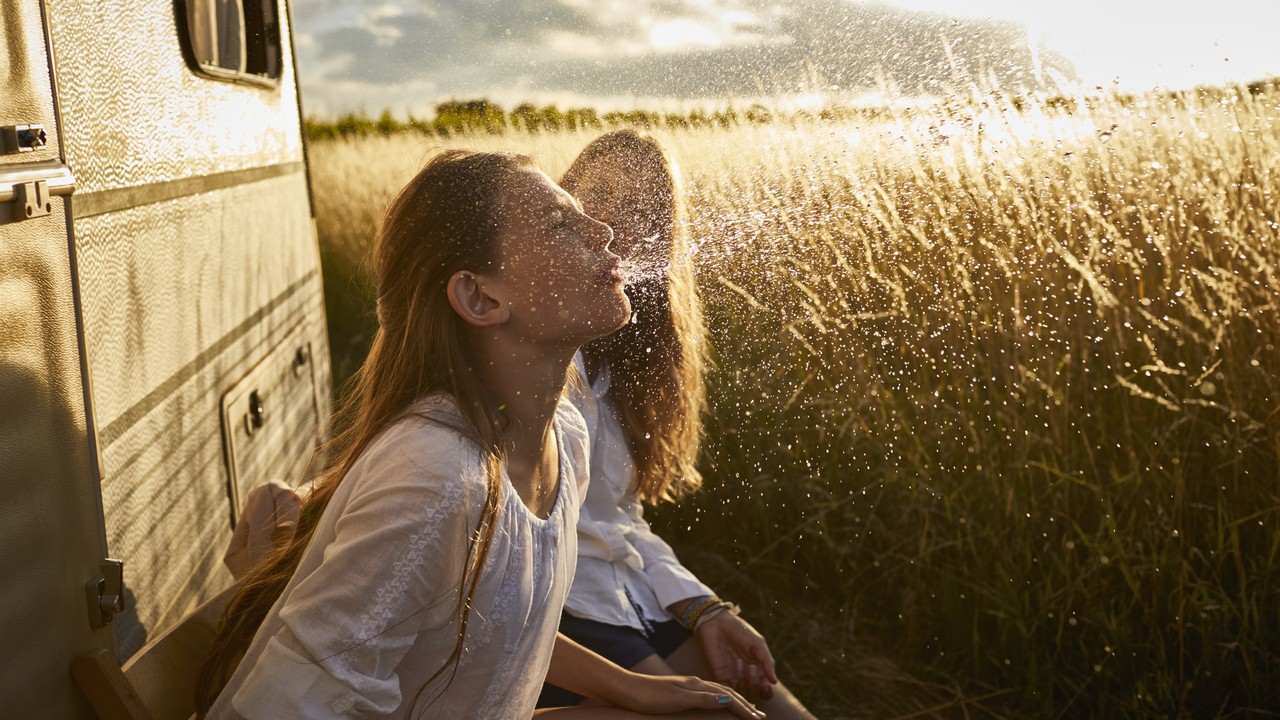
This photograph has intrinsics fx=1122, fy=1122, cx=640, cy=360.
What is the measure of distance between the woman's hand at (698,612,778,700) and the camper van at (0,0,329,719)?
1028mm

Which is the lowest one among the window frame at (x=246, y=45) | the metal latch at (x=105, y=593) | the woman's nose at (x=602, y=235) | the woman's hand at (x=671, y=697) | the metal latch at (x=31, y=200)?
the woman's hand at (x=671, y=697)

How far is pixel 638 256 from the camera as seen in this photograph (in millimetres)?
2410

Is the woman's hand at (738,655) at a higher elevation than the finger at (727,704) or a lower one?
lower

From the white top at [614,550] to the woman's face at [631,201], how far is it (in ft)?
1.03

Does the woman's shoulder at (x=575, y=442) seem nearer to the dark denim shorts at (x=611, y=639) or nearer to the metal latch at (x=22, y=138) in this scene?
the dark denim shorts at (x=611, y=639)

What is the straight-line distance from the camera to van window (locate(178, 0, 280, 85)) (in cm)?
279

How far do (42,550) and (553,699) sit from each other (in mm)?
925

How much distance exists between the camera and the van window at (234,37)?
2.79 metres

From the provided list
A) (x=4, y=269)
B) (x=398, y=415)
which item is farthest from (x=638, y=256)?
(x=4, y=269)

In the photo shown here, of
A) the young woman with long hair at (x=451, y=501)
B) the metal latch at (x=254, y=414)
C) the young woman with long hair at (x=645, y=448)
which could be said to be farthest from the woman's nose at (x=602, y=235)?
the metal latch at (x=254, y=414)

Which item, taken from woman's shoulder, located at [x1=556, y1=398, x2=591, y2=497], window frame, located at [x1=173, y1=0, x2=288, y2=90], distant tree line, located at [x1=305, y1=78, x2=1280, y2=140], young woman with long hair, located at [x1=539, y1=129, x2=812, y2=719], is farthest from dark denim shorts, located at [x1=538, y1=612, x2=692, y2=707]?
window frame, located at [x1=173, y1=0, x2=288, y2=90]

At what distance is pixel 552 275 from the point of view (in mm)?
1716

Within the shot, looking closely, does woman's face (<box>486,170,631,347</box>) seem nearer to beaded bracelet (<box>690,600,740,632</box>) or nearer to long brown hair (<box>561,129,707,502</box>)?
long brown hair (<box>561,129,707,502</box>)

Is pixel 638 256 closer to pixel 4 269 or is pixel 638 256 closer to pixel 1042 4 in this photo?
pixel 1042 4
